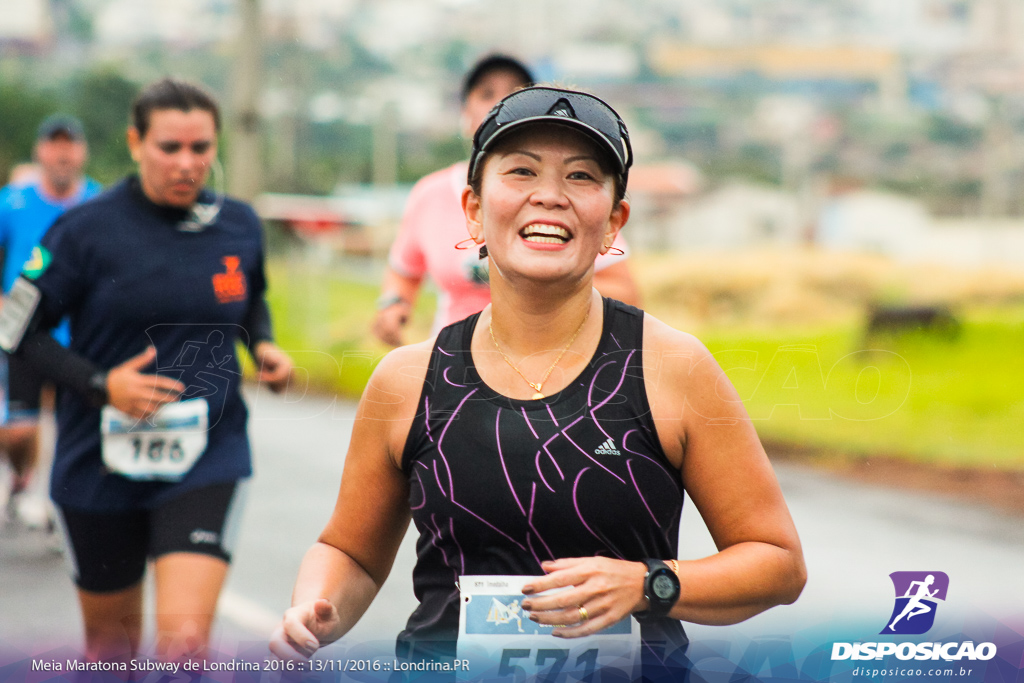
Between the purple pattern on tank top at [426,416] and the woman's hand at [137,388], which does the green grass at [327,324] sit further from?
the woman's hand at [137,388]

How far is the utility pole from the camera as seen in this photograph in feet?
14.1

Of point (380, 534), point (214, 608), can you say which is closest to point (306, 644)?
point (380, 534)

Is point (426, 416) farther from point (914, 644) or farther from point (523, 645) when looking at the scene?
point (914, 644)

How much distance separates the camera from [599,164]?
1672mm

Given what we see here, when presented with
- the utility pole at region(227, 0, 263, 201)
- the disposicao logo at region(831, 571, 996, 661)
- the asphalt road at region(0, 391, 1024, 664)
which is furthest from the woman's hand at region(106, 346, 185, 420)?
the disposicao logo at region(831, 571, 996, 661)

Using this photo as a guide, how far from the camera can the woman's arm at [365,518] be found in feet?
5.97

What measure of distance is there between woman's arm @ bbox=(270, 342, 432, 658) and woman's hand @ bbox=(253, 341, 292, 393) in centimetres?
75

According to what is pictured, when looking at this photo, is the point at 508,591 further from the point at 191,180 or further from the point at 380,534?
the point at 191,180

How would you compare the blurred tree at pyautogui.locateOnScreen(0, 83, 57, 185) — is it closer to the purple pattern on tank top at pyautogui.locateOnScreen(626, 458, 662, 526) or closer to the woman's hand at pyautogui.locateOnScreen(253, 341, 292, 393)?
the woman's hand at pyautogui.locateOnScreen(253, 341, 292, 393)

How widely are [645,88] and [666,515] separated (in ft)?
25.7

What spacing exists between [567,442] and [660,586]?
10.0 inches

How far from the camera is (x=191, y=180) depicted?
3.00m

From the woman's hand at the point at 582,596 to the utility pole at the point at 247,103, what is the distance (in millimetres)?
2883

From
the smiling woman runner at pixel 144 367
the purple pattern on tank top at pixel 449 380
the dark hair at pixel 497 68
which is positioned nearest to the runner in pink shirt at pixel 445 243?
the dark hair at pixel 497 68
